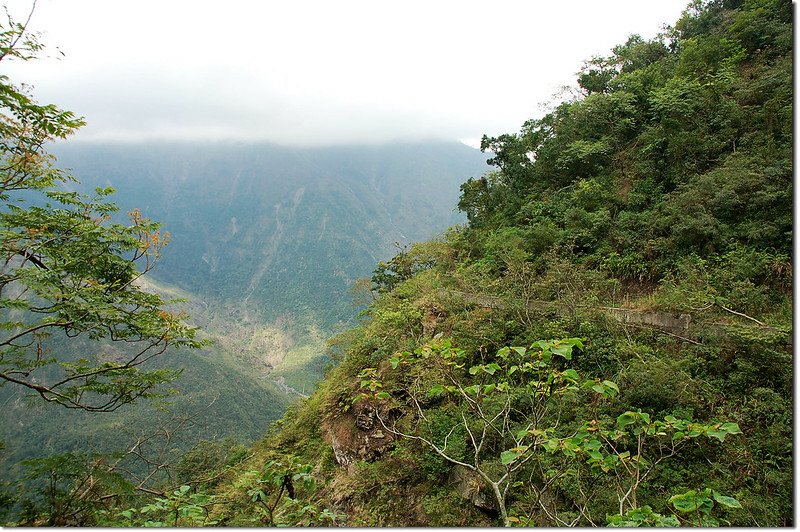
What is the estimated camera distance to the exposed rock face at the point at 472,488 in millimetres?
6828

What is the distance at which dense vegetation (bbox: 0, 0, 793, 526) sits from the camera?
335cm

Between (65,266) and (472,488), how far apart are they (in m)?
7.10

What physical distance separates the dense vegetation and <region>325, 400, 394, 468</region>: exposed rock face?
0.18ft

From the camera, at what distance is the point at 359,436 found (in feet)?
33.5

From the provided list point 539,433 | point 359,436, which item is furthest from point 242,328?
point 539,433

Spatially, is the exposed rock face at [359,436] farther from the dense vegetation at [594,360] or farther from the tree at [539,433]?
the tree at [539,433]

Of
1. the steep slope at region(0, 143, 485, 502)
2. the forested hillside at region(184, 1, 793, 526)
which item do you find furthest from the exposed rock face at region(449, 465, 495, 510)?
the steep slope at region(0, 143, 485, 502)

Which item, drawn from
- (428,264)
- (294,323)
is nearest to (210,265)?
(294,323)

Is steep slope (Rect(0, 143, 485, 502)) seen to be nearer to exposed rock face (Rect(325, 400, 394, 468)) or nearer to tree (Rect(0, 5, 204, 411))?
tree (Rect(0, 5, 204, 411))

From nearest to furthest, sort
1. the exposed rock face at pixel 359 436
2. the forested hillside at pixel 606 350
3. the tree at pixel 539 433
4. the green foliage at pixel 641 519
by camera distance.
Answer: the green foliage at pixel 641 519 → the tree at pixel 539 433 → the forested hillside at pixel 606 350 → the exposed rock face at pixel 359 436

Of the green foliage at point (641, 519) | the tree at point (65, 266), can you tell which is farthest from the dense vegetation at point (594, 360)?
the tree at point (65, 266)

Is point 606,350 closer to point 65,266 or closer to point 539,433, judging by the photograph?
point 539,433

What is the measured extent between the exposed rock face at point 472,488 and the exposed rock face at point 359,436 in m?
2.20

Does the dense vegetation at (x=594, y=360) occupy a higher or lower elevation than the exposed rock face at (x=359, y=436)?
higher
